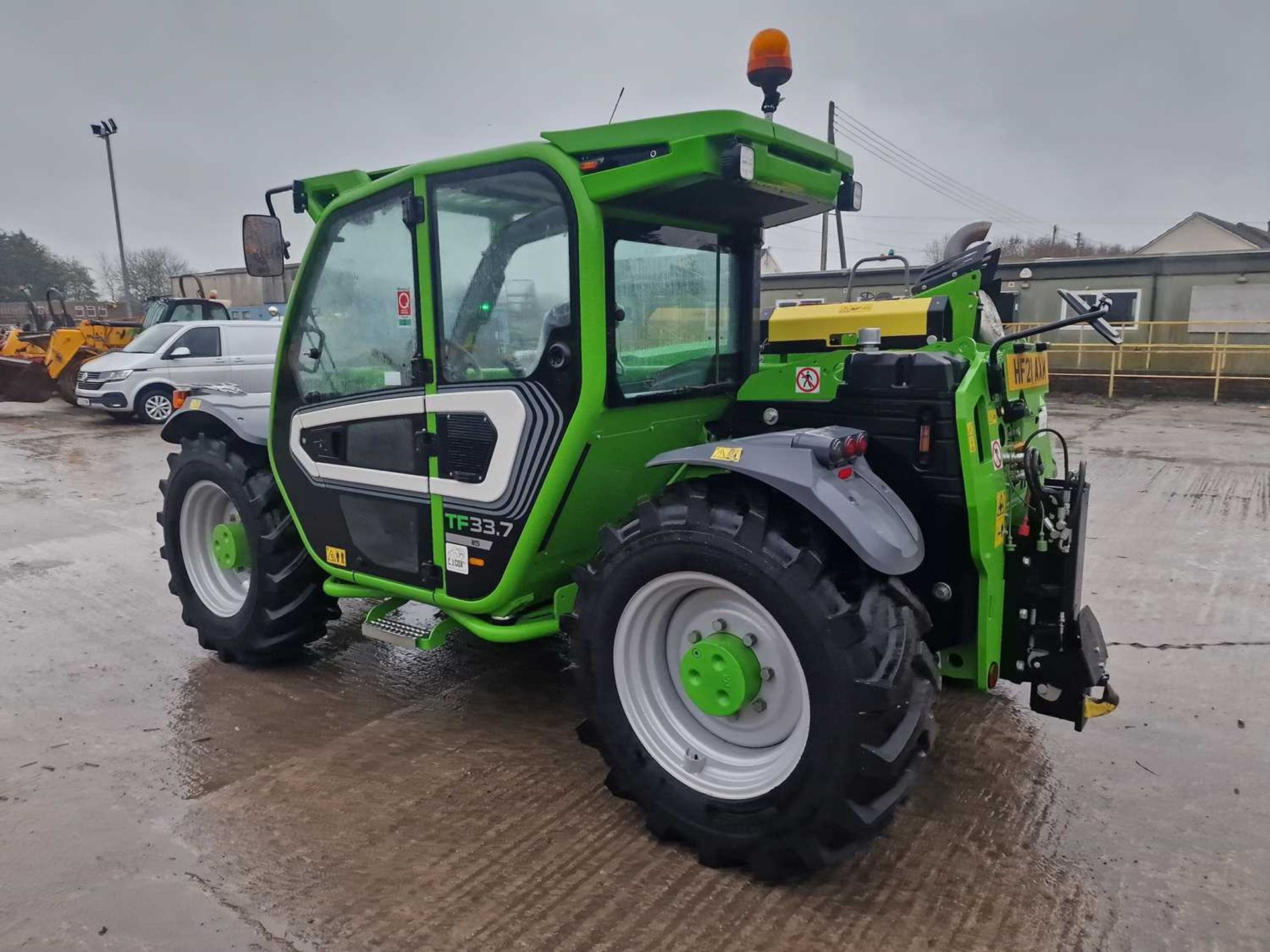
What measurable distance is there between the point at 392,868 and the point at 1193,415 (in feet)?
46.8

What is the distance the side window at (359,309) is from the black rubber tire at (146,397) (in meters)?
11.4

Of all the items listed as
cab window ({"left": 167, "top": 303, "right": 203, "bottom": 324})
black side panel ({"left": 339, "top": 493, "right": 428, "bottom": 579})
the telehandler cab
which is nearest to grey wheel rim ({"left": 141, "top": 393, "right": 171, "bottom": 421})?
cab window ({"left": 167, "top": 303, "right": 203, "bottom": 324})

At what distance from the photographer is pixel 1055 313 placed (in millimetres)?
18719

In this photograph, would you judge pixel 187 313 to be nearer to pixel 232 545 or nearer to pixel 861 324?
pixel 232 545

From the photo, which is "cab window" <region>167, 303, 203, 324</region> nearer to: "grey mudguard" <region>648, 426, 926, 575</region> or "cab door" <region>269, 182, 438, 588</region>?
"cab door" <region>269, 182, 438, 588</region>

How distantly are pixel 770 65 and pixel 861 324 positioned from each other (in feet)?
5.12

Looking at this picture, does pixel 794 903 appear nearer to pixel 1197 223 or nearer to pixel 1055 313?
pixel 1055 313

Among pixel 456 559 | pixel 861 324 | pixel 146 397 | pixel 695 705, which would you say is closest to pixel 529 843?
pixel 695 705

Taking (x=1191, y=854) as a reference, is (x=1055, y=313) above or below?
above

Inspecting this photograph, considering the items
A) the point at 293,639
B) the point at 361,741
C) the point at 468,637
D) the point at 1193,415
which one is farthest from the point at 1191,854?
the point at 1193,415

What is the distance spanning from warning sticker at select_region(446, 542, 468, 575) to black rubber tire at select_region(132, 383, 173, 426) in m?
12.1

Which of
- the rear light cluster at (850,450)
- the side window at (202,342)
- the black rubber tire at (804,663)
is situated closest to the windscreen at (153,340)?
the side window at (202,342)

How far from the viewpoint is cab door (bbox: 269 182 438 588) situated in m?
3.37

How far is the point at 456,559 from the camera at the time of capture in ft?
11.0
